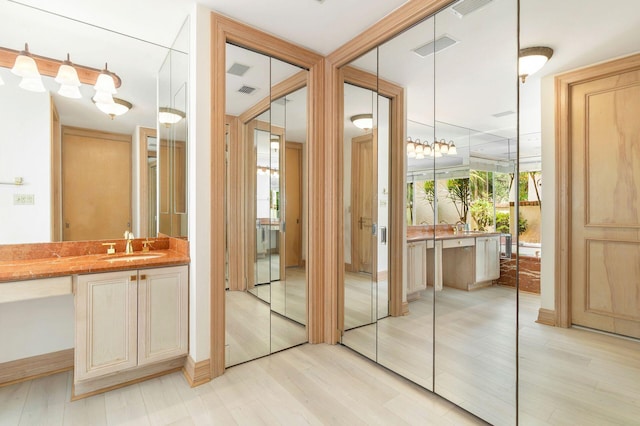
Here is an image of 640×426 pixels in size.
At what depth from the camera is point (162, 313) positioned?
2.35 meters

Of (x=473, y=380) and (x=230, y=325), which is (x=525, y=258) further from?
(x=230, y=325)

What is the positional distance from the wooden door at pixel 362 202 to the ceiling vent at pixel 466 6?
3.59 ft

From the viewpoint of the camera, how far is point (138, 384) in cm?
232

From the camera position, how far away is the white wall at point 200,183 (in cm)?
235

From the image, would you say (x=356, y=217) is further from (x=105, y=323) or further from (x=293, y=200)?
(x=105, y=323)

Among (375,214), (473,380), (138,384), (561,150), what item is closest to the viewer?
(561,150)

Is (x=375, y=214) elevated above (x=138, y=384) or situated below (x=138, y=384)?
above

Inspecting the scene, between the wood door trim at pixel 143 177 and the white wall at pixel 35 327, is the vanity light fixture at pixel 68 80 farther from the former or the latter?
the white wall at pixel 35 327

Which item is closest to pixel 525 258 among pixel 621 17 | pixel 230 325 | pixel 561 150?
pixel 561 150

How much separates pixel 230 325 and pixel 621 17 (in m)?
3.24

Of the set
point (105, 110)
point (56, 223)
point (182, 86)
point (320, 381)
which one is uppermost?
point (182, 86)

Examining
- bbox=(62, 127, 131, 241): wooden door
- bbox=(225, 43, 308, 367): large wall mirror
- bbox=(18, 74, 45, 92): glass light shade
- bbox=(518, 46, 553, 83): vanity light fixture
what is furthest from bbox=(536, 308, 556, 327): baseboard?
bbox=(18, 74, 45, 92): glass light shade

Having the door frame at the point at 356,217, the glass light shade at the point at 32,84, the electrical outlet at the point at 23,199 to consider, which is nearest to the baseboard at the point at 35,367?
the electrical outlet at the point at 23,199

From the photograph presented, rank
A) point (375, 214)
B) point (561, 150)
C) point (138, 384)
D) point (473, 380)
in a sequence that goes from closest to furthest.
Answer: point (561, 150) < point (473, 380) < point (138, 384) < point (375, 214)
